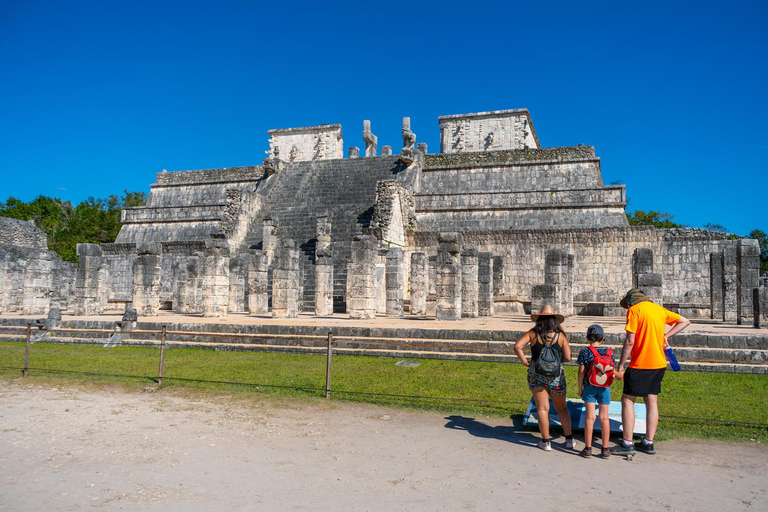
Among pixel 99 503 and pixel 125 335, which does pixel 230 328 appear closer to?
pixel 125 335

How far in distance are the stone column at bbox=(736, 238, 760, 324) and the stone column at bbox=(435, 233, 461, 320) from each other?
7.27m

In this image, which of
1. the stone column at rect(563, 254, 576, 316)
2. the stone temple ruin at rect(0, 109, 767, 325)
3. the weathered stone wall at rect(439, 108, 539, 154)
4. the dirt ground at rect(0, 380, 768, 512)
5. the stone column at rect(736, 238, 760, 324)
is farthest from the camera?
the weathered stone wall at rect(439, 108, 539, 154)

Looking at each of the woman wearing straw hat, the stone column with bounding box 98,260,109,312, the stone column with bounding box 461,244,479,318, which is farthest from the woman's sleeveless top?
the stone column with bounding box 98,260,109,312

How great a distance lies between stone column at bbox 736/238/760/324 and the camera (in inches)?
594

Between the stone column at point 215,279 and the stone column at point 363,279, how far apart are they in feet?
12.9

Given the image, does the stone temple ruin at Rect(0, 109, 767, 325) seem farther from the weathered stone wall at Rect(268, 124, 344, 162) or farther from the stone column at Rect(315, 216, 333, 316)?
the weathered stone wall at Rect(268, 124, 344, 162)

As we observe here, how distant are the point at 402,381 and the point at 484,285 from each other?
1113cm

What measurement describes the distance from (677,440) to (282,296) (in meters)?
12.9

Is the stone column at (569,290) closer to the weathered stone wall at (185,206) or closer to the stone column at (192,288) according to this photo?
the stone column at (192,288)

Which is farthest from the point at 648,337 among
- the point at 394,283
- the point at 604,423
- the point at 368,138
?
the point at 368,138

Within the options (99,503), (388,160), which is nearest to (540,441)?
(99,503)

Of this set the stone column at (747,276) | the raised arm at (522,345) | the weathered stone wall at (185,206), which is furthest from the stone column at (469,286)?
the weathered stone wall at (185,206)

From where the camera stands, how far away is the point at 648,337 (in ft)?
17.7

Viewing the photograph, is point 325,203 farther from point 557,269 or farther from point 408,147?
point 557,269
